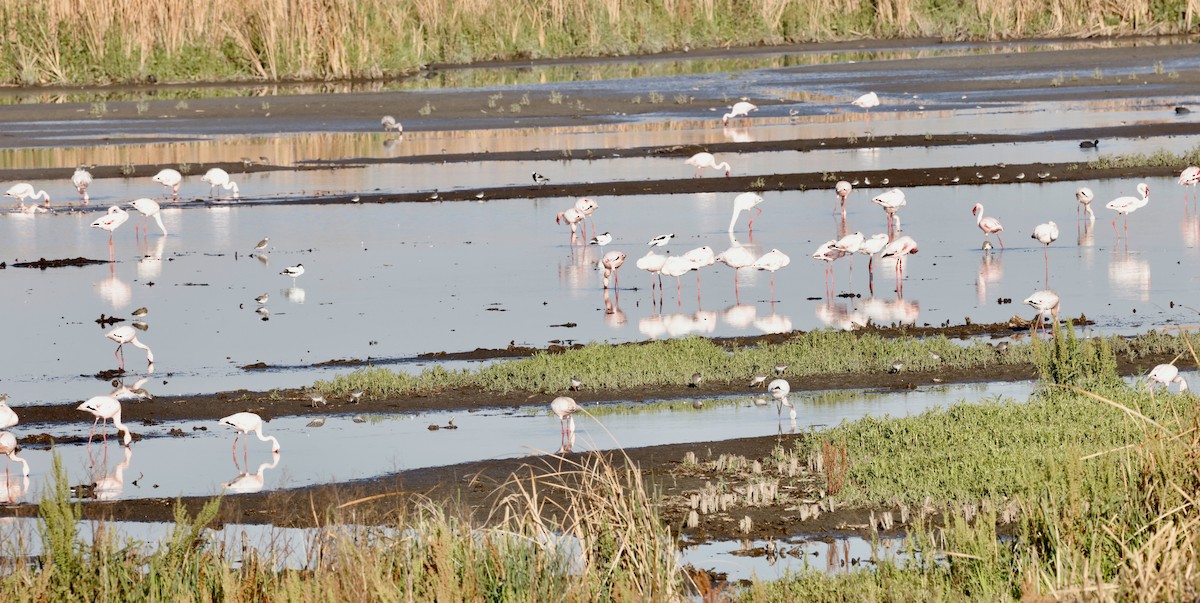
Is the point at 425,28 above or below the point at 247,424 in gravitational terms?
above

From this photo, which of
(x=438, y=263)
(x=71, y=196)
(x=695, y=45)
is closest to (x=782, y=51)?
(x=695, y=45)

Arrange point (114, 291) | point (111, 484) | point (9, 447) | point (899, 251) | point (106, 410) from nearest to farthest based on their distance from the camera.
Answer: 1. point (111, 484)
2. point (9, 447)
3. point (106, 410)
4. point (899, 251)
5. point (114, 291)

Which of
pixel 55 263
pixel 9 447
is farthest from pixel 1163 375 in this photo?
pixel 55 263

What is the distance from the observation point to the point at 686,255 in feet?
58.7

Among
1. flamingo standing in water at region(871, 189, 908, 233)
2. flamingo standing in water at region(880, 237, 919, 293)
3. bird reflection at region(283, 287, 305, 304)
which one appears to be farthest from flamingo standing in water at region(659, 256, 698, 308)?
flamingo standing in water at region(871, 189, 908, 233)

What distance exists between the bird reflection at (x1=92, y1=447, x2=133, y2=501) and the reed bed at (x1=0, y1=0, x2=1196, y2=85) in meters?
31.2

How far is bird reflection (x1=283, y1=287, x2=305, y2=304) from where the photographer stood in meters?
19.0

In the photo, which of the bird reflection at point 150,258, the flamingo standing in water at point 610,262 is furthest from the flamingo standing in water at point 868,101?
the flamingo standing in water at point 610,262

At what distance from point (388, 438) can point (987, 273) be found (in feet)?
26.7

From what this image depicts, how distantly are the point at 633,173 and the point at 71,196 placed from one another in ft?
27.6

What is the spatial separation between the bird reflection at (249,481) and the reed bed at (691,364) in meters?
1.88

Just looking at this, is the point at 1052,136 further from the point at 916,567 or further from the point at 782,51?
the point at 916,567

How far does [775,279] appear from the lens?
62.5 ft

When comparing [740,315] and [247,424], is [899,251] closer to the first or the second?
[740,315]
